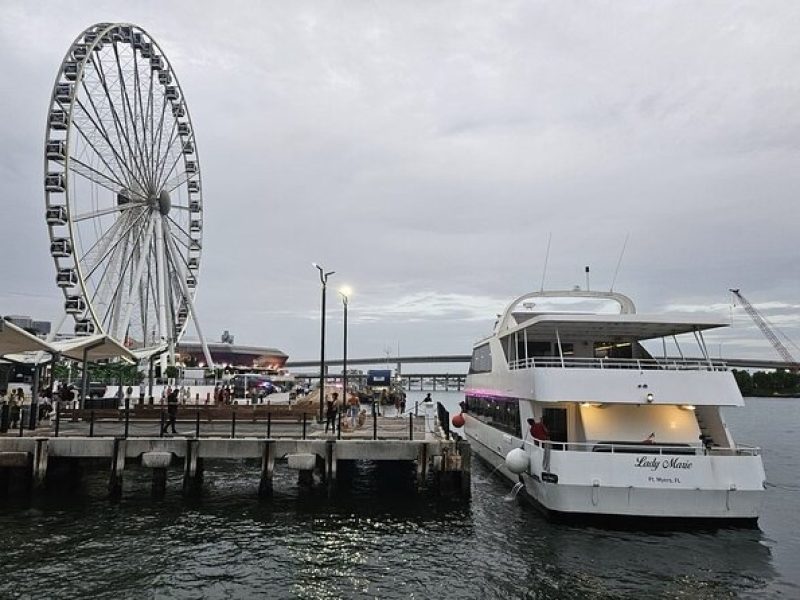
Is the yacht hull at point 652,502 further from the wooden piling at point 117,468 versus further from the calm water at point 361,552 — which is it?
the wooden piling at point 117,468

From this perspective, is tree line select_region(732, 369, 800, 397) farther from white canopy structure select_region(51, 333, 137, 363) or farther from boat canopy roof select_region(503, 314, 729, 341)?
white canopy structure select_region(51, 333, 137, 363)

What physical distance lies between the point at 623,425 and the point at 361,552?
919 centimetres

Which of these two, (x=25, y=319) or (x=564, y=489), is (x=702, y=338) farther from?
(x=25, y=319)

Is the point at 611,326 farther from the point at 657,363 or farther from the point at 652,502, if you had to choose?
the point at 652,502

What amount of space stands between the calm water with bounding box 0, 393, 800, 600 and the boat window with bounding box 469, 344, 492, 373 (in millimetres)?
8177

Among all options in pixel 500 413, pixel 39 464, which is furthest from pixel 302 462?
pixel 500 413

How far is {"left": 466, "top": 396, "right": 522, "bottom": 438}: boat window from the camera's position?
23094mm

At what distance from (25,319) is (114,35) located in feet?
305

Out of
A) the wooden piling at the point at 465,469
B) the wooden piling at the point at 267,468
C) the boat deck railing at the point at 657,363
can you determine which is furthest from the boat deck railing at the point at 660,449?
the wooden piling at the point at 267,468

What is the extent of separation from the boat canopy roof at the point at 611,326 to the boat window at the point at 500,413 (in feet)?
9.63

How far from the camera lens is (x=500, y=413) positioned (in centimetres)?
2612

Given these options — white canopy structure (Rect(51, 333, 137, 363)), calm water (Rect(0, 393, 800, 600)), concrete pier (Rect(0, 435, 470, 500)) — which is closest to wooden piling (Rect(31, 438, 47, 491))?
concrete pier (Rect(0, 435, 470, 500))

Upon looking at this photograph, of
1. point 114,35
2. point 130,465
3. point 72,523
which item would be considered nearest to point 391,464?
point 130,465

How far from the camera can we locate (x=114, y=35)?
1750 inches
